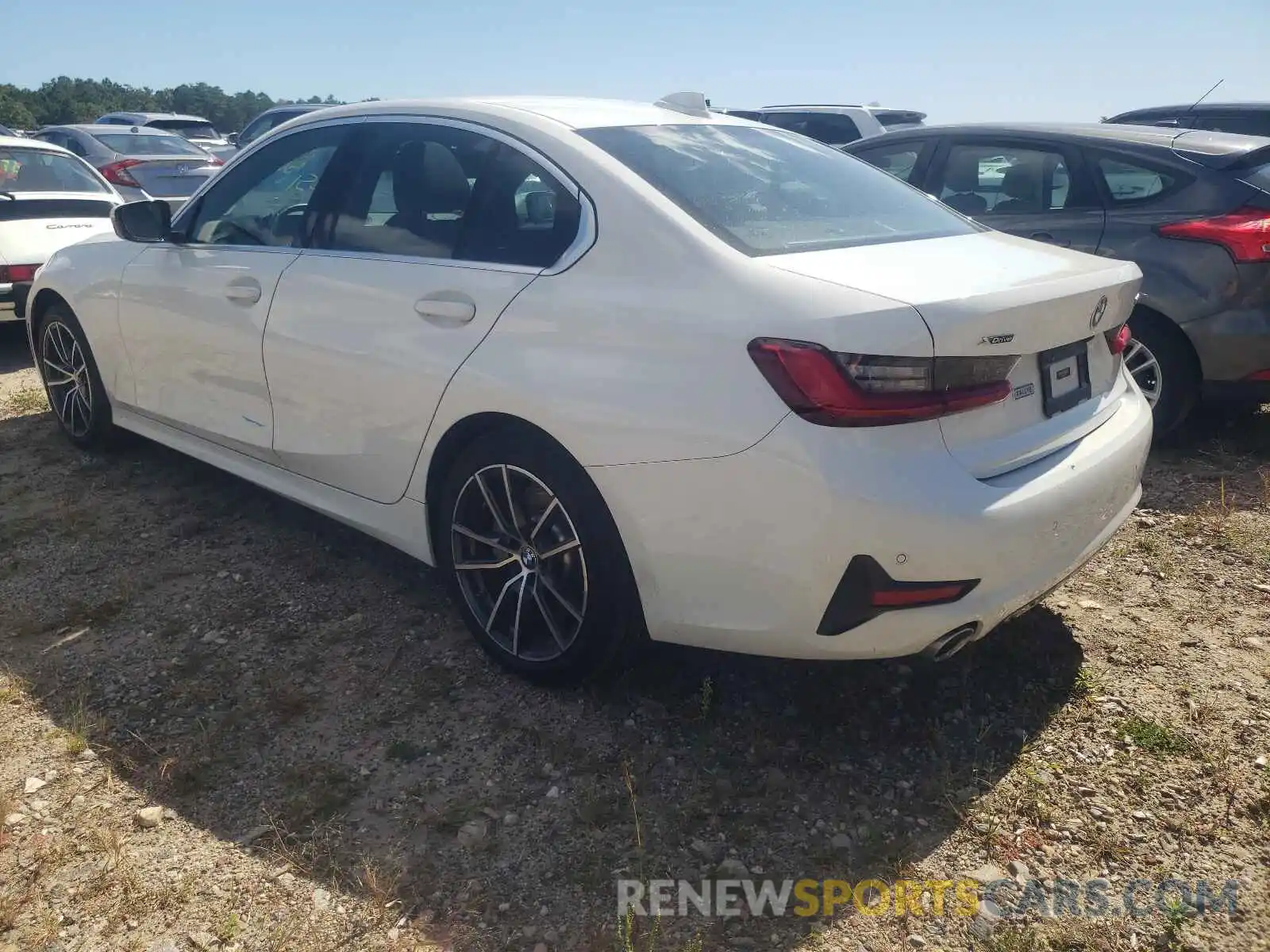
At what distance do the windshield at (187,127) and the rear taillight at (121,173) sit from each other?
22.9ft

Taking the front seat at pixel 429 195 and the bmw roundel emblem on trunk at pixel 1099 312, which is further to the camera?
the front seat at pixel 429 195

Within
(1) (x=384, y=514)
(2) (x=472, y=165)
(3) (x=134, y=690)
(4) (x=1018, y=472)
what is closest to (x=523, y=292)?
(2) (x=472, y=165)

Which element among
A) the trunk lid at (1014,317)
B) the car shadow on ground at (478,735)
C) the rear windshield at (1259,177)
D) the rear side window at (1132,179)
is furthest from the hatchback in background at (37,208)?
the rear windshield at (1259,177)

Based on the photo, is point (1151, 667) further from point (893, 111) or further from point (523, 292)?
point (893, 111)

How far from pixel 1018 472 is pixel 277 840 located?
2.00m

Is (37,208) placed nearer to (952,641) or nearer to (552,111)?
(552,111)

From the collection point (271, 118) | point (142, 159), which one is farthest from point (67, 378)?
point (271, 118)

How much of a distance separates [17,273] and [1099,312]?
6.79m

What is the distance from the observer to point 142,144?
12.7 meters

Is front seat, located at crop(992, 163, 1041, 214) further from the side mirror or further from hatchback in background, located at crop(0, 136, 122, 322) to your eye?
hatchback in background, located at crop(0, 136, 122, 322)

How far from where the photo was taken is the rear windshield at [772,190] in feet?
8.91

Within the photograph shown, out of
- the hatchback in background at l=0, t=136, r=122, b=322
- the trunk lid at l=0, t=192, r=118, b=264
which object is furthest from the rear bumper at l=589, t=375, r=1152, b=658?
the trunk lid at l=0, t=192, r=118, b=264

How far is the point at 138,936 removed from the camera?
2.21 metres

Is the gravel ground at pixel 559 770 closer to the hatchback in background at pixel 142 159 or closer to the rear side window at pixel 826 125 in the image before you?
the hatchback in background at pixel 142 159
